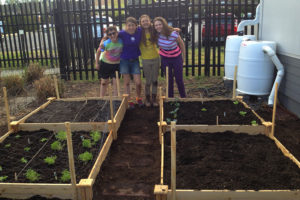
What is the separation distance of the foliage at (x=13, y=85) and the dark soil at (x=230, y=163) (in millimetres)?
4275

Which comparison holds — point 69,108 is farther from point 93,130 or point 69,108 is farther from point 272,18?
point 272,18

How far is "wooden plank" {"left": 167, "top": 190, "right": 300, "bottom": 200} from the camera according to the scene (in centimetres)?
229

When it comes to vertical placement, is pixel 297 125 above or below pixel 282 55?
below

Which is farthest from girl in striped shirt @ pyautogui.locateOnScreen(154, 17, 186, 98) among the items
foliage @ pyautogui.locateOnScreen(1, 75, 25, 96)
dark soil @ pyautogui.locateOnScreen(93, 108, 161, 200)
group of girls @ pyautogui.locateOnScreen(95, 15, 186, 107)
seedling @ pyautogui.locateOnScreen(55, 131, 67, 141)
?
foliage @ pyautogui.locateOnScreen(1, 75, 25, 96)

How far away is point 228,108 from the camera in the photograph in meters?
4.44

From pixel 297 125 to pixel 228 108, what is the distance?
97cm

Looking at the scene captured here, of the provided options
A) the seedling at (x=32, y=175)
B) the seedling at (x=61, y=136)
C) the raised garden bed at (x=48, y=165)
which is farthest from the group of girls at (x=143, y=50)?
the seedling at (x=32, y=175)

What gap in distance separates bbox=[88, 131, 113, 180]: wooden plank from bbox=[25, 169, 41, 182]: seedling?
501 mm

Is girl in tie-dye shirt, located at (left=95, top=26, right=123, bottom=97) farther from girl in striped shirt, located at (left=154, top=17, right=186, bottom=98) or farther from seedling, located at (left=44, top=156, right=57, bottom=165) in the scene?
seedling, located at (left=44, top=156, right=57, bottom=165)

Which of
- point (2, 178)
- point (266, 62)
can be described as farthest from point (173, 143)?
point (266, 62)

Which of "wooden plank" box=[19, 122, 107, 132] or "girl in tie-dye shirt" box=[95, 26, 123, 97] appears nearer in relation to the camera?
"wooden plank" box=[19, 122, 107, 132]

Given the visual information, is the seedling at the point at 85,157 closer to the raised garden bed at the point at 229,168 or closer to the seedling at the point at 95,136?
the seedling at the point at 95,136

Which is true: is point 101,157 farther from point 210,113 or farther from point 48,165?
point 210,113

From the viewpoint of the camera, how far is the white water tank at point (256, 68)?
4863 mm
